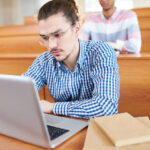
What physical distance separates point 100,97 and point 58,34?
0.30m

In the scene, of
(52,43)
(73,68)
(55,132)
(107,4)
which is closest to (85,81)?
(73,68)

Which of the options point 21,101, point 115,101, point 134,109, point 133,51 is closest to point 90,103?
point 115,101

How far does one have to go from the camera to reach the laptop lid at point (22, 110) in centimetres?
46

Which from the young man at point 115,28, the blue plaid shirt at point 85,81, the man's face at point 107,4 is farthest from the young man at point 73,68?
the man's face at point 107,4

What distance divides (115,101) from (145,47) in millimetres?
1702

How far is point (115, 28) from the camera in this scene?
6.56 feet

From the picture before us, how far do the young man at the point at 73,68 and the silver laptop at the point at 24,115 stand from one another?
18 centimetres

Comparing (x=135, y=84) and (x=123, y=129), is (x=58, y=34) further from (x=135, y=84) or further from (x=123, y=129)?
(x=135, y=84)

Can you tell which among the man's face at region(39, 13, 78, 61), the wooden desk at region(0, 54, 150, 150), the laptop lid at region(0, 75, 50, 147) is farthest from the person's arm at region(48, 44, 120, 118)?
the wooden desk at region(0, 54, 150, 150)

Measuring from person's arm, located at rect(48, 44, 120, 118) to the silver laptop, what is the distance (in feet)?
0.48

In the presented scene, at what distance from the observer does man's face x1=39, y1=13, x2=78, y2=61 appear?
878 millimetres

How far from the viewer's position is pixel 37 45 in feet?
7.86

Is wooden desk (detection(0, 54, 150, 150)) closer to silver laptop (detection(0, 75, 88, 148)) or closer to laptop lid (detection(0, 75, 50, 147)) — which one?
silver laptop (detection(0, 75, 88, 148))

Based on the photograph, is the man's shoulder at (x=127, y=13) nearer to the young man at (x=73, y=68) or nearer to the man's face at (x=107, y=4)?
the man's face at (x=107, y=4)
